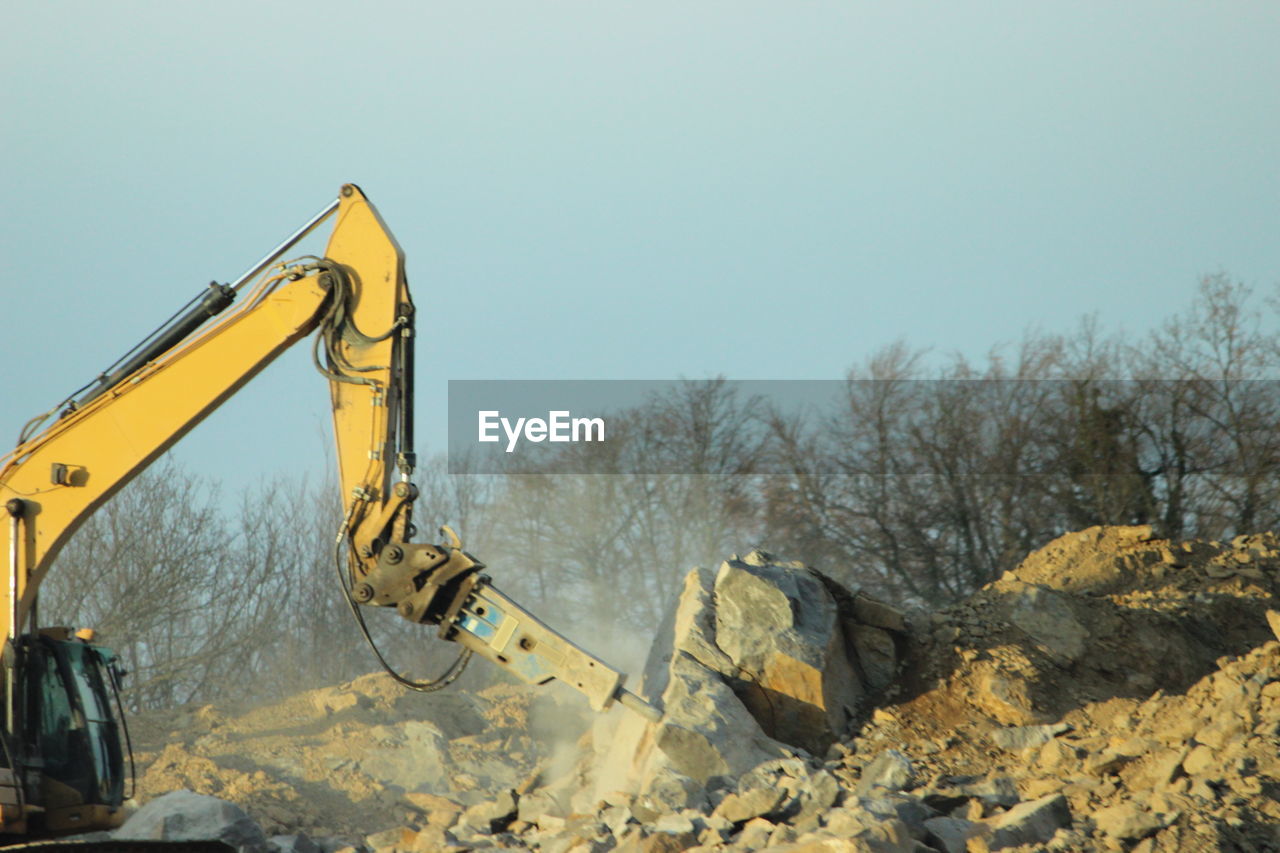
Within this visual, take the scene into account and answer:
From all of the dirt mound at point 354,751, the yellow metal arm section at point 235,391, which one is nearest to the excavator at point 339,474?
the yellow metal arm section at point 235,391

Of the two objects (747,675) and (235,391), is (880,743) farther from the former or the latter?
(235,391)

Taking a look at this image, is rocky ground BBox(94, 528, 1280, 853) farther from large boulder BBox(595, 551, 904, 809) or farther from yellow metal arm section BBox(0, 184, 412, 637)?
yellow metal arm section BBox(0, 184, 412, 637)

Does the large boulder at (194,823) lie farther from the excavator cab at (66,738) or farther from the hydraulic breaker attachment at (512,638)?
the hydraulic breaker attachment at (512,638)

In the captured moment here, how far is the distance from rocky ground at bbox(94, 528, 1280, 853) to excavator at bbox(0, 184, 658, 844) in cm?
118

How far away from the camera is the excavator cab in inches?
294

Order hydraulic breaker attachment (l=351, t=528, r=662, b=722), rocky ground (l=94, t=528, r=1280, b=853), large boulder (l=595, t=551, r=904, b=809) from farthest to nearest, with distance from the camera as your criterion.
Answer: large boulder (l=595, t=551, r=904, b=809), hydraulic breaker attachment (l=351, t=528, r=662, b=722), rocky ground (l=94, t=528, r=1280, b=853)

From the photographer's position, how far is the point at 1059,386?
2172 centimetres

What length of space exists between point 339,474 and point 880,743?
4.80 m

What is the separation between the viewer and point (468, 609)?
25.1ft

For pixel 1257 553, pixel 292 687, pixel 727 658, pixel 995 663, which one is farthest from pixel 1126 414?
pixel 292 687

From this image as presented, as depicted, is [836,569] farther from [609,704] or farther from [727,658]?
[609,704]

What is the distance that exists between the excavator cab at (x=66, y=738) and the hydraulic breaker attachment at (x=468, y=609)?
6.51ft

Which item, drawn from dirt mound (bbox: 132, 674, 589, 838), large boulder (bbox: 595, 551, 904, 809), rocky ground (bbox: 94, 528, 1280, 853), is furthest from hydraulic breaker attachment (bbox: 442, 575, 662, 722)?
dirt mound (bbox: 132, 674, 589, 838)

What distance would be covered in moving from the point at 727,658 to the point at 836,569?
11.7 m
